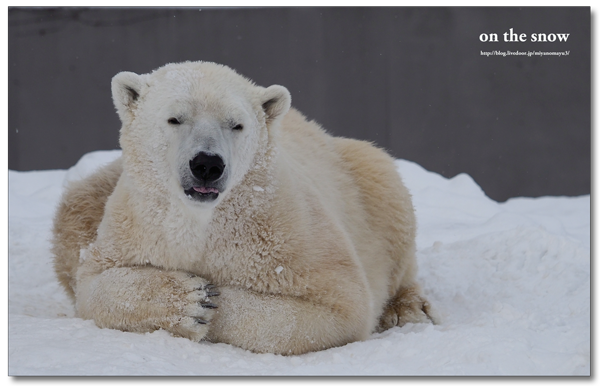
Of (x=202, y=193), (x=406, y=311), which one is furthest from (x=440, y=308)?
(x=202, y=193)

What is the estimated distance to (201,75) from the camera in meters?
3.85

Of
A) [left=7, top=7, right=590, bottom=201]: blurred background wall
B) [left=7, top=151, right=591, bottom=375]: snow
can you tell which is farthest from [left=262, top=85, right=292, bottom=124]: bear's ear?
[left=7, top=151, right=591, bottom=375]: snow

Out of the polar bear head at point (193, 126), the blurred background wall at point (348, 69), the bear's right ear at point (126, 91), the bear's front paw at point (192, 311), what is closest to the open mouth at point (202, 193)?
the polar bear head at point (193, 126)

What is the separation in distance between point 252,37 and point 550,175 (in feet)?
12.3

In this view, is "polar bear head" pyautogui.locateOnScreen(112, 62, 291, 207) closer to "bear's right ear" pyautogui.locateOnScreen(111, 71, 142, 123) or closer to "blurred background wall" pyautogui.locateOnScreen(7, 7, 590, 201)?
"bear's right ear" pyautogui.locateOnScreen(111, 71, 142, 123)

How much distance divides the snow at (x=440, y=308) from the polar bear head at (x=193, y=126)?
82 centimetres

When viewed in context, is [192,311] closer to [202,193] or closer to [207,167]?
[202,193]

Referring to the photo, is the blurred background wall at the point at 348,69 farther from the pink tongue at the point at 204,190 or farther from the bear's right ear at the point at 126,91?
the pink tongue at the point at 204,190

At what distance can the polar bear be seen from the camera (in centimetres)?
367

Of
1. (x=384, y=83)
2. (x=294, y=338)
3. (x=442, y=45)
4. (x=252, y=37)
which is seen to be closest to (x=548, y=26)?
(x=442, y=45)

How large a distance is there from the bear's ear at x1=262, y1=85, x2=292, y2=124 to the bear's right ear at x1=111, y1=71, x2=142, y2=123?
715 millimetres

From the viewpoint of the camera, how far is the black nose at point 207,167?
345 centimetres

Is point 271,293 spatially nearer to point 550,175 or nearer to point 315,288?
point 315,288

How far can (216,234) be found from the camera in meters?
3.88
